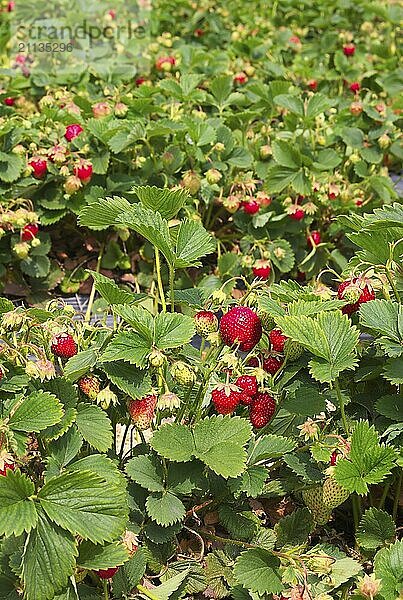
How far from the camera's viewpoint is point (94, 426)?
1.46 m

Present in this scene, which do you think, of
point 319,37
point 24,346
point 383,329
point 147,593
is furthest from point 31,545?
point 319,37

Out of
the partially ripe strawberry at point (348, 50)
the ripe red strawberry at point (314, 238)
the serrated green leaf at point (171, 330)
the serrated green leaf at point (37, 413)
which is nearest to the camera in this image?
the serrated green leaf at point (37, 413)

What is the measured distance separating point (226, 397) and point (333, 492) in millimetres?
264

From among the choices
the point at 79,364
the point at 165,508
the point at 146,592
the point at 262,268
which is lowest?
the point at 262,268

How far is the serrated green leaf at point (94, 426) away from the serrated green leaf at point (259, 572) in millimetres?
313

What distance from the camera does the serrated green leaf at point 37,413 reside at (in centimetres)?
131

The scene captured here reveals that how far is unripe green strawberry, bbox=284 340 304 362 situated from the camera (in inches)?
58.2

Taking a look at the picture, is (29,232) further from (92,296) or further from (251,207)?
(251,207)

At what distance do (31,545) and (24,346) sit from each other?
0.40 metres

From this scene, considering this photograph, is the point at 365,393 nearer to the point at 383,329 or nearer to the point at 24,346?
the point at 383,329

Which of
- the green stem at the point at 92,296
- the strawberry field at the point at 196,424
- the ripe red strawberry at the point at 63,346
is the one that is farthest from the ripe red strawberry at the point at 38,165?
the ripe red strawberry at the point at 63,346

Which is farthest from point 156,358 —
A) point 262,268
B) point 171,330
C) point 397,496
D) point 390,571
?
point 262,268

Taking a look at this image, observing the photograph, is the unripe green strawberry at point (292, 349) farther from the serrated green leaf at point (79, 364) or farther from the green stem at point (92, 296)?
the green stem at point (92, 296)

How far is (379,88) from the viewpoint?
3945 mm
